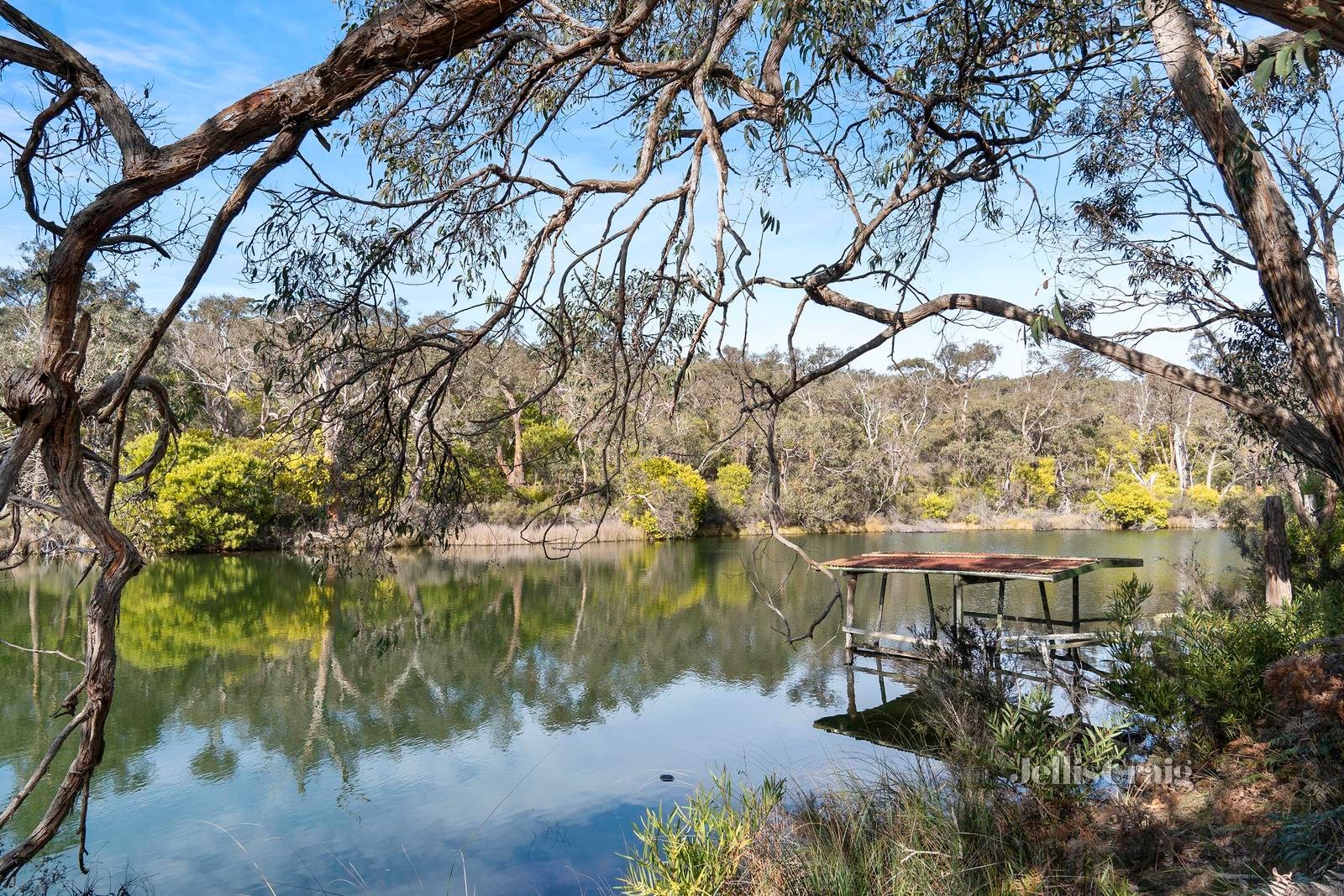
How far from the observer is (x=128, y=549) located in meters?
1.93

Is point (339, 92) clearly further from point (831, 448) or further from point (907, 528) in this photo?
point (907, 528)

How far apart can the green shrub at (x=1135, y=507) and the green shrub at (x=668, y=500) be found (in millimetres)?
11342

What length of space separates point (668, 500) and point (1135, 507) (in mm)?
12948

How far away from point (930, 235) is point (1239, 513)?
13680mm

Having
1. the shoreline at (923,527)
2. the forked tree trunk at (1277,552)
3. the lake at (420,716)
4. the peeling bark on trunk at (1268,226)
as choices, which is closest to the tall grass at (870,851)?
the lake at (420,716)

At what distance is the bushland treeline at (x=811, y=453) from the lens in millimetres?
17312

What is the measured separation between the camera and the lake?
5.99m

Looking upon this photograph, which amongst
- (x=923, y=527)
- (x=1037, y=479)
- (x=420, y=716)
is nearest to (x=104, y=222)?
(x=420, y=716)

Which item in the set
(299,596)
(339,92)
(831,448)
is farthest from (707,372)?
(339,92)

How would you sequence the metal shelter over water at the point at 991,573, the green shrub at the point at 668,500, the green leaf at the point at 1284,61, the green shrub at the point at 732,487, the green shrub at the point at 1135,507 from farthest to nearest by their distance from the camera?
1. the green shrub at the point at 1135,507
2. the green shrub at the point at 732,487
3. the green shrub at the point at 668,500
4. the metal shelter over water at the point at 991,573
5. the green leaf at the point at 1284,61

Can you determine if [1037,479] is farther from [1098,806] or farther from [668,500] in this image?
[1098,806]

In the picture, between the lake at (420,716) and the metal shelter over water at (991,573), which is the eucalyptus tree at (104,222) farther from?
the metal shelter over water at (991,573)

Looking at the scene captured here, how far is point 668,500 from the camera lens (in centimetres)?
2225

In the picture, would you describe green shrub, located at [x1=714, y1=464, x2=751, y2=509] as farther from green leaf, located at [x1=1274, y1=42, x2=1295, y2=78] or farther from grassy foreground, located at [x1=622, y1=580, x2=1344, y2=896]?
green leaf, located at [x1=1274, y1=42, x2=1295, y2=78]
